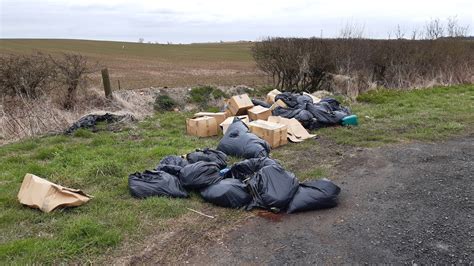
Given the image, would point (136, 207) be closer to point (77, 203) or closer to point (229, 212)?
point (77, 203)

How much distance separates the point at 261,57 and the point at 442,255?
33.0 ft

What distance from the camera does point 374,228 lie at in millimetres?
3734

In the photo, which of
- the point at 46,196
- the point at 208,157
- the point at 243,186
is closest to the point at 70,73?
the point at 208,157

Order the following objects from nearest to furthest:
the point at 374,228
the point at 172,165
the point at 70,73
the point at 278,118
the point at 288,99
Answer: the point at 374,228 → the point at 172,165 → the point at 278,118 → the point at 288,99 → the point at 70,73

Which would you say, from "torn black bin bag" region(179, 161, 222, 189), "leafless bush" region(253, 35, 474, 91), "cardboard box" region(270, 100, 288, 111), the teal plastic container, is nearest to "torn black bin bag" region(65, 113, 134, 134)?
"cardboard box" region(270, 100, 288, 111)

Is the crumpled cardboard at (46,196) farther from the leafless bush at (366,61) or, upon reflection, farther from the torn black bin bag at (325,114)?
the leafless bush at (366,61)

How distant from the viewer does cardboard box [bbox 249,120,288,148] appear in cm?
646

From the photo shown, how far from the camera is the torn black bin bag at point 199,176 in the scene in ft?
14.5

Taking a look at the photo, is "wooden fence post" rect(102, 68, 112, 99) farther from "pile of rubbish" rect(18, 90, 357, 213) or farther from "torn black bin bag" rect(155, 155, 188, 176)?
"torn black bin bag" rect(155, 155, 188, 176)

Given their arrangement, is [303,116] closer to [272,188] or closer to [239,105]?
[239,105]

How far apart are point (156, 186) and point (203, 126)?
312 cm

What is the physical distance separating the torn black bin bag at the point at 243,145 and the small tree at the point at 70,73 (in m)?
4.71

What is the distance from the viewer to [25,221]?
3.89 metres

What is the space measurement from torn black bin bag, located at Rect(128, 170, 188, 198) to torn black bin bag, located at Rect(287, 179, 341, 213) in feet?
3.86
